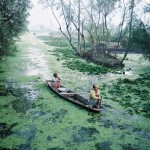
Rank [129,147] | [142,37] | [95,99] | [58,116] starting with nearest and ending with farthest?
[129,147] → [58,116] → [95,99] → [142,37]

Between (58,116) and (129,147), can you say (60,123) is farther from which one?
(129,147)

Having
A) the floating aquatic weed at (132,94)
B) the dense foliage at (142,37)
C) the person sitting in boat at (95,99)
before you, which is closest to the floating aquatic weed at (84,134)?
the person sitting in boat at (95,99)

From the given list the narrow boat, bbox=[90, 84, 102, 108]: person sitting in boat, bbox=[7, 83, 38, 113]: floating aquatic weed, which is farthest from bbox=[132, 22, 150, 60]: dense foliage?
bbox=[90, 84, 102, 108]: person sitting in boat

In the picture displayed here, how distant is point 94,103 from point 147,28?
51.9 ft

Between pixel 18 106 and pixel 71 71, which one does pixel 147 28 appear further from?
pixel 18 106

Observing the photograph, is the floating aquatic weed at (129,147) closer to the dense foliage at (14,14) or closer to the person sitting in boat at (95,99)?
the person sitting in boat at (95,99)

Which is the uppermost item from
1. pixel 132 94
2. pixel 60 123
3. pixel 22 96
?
pixel 22 96

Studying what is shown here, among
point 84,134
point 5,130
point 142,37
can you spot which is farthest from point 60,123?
point 142,37

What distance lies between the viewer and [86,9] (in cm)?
3262

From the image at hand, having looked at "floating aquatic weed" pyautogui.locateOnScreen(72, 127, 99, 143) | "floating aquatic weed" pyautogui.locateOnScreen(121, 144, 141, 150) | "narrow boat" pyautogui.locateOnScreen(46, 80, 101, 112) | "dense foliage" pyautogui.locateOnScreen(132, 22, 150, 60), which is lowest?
"floating aquatic weed" pyautogui.locateOnScreen(121, 144, 141, 150)

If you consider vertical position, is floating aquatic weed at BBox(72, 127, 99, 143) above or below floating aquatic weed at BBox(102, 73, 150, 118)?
below

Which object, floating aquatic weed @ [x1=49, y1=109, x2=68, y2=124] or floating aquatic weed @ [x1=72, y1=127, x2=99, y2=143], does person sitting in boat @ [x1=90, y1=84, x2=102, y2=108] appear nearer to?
floating aquatic weed @ [x1=49, y1=109, x2=68, y2=124]

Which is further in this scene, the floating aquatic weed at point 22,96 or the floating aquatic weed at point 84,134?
the floating aquatic weed at point 22,96

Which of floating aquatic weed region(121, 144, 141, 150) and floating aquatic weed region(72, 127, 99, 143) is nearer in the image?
floating aquatic weed region(121, 144, 141, 150)
